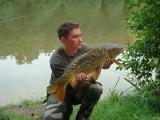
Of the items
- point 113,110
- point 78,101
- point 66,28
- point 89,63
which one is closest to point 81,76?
point 89,63

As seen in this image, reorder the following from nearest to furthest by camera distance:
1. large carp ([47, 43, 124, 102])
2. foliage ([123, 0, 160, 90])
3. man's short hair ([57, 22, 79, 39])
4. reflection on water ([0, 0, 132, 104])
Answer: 1. large carp ([47, 43, 124, 102])
2. man's short hair ([57, 22, 79, 39])
3. foliage ([123, 0, 160, 90])
4. reflection on water ([0, 0, 132, 104])

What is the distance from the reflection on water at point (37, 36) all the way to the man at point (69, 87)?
10.6 ft

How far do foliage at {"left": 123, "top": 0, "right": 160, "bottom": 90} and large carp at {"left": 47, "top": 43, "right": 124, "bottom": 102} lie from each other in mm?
1584

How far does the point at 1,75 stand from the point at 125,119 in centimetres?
584

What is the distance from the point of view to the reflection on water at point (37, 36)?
1005 centimetres

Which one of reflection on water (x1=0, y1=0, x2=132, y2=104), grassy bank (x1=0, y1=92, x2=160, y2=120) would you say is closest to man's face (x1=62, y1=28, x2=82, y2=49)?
grassy bank (x1=0, y1=92, x2=160, y2=120)

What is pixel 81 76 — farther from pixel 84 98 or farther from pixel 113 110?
pixel 113 110

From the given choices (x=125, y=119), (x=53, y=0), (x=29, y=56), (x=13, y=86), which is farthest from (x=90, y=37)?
(x=53, y=0)

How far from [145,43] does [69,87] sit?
5.03 ft

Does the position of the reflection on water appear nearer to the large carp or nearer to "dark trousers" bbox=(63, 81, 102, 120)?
"dark trousers" bbox=(63, 81, 102, 120)

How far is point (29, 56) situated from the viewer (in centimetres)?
1327

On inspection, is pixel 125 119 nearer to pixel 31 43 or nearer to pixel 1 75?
pixel 1 75

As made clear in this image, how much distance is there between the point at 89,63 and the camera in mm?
4801

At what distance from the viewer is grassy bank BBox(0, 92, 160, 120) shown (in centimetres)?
580
